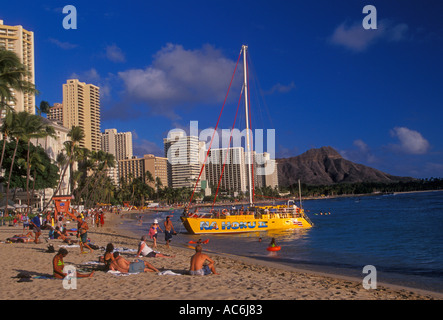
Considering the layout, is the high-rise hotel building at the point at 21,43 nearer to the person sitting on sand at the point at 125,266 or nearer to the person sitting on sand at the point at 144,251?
the person sitting on sand at the point at 144,251

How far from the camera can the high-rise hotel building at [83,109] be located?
154875 millimetres

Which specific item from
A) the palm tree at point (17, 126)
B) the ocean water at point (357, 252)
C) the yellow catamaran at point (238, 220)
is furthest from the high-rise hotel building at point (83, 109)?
the ocean water at point (357, 252)

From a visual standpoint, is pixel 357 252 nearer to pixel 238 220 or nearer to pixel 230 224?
pixel 238 220

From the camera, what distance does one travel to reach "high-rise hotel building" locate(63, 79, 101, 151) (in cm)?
15488

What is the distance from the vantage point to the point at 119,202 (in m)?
122

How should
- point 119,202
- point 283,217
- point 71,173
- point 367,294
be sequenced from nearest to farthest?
point 367,294, point 283,217, point 71,173, point 119,202

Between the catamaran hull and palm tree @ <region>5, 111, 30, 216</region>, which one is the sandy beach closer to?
the catamaran hull

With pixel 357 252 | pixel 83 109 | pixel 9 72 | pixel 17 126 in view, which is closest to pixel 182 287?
pixel 357 252

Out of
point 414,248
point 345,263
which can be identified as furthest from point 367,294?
point 414,248

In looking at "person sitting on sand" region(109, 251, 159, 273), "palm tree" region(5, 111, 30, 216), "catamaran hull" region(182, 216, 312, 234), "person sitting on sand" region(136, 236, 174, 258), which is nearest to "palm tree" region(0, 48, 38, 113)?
"person sitting on sand" region(136, 236, 174, 258)

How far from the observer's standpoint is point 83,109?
15850 centimetres
